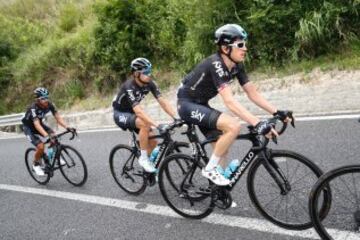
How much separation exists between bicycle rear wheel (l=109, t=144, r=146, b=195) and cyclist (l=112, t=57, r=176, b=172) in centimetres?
36

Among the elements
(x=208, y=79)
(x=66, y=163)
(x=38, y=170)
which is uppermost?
(x=208, y=79)

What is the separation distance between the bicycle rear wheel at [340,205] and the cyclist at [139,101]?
2.70m

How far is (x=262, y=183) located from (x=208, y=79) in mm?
1344

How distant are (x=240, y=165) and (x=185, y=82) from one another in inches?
50.2

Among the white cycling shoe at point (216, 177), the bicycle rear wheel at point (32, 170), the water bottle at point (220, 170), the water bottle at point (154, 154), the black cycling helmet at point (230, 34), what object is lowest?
the bicycle rear wheel at point (32, 170)

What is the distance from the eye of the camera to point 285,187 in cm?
477

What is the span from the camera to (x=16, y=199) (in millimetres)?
8008

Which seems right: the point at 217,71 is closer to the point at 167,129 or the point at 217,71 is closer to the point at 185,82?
the point at 185,82

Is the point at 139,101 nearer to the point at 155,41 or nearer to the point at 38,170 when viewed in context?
the point at 38,170

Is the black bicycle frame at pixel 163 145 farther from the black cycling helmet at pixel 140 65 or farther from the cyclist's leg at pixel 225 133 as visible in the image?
the cyclist's leg at pixel 225 133

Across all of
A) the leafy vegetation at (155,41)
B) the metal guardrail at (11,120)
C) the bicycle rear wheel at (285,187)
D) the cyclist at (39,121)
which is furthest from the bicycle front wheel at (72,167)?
the metal guardrail at (11,120)

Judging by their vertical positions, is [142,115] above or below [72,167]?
above

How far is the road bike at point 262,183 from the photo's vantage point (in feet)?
15.2

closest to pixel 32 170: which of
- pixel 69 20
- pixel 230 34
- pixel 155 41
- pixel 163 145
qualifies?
pixel 163 145
